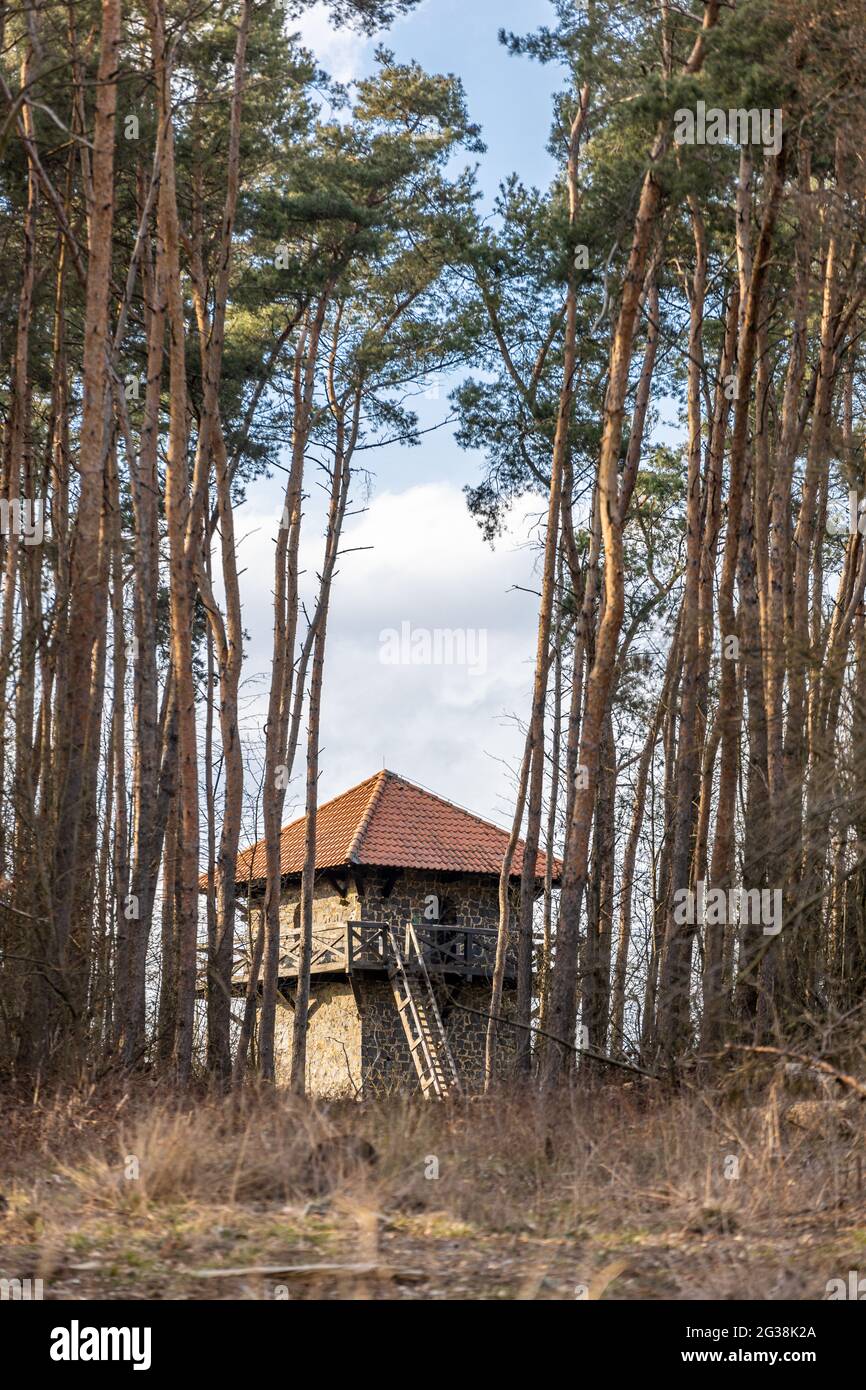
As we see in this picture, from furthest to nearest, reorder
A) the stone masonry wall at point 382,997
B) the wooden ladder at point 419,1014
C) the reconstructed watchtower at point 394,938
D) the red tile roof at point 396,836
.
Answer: the red tile roof at point 396,836 < the stone masonry wall at point 382,997 < the reconstructed watchtower at point 394,938 < the wooden ladder at point 419,1014

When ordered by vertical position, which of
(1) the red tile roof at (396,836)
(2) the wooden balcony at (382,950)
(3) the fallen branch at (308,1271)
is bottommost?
(3) the fallen branch at (308,1271)

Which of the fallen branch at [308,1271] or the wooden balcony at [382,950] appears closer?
the fallen branch at [308,1271]

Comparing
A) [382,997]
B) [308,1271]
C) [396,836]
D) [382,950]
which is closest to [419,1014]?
[382,950]

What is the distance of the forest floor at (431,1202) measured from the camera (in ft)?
20.0

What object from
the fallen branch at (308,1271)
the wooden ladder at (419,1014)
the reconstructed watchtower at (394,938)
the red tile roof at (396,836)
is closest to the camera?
the fallen branch at (308,1271)

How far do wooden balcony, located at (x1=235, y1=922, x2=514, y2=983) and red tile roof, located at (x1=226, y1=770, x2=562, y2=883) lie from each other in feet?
3.88

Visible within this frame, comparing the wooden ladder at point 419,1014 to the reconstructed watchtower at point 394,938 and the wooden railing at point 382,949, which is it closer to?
the reconstructed watchtower at point 394,938

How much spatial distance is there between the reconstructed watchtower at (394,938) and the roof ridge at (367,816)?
3cm

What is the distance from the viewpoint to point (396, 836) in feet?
92.4

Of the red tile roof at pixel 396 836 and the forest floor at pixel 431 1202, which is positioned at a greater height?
the red tile roof at pixel 396 836

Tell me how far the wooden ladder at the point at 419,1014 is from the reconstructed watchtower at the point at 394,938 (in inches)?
1.0

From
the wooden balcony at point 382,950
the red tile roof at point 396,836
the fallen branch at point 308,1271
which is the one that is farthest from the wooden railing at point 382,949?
the fallen branch at point 308,1271
